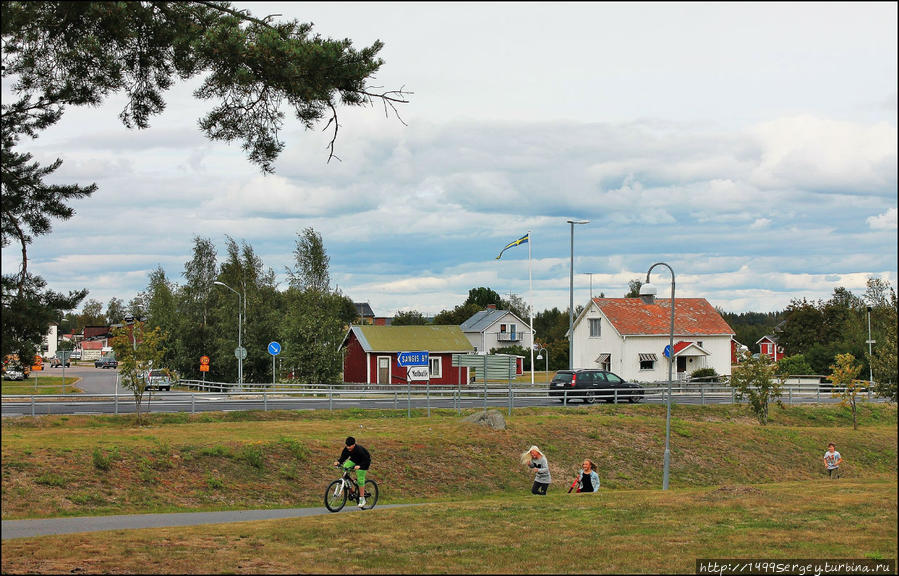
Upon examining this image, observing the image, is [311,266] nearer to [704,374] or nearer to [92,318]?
[704,374]

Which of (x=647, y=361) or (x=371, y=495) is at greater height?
(x=647, y=361)

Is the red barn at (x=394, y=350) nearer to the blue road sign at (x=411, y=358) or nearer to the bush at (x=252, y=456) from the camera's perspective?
the blue road sign at (x=411, y=358)

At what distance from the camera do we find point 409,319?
12912 centimetres

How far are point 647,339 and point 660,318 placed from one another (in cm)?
298

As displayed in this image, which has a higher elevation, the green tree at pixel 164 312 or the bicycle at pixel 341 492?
the green tree at pixel 164 312

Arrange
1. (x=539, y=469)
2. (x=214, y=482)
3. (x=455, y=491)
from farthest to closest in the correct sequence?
(x=455, y=491) < (x=214, y=482) < (x=539, y=469)

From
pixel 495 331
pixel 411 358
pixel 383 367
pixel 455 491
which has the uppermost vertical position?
pixel 495 331

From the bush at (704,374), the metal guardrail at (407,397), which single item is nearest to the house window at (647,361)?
the bush at (704,374)

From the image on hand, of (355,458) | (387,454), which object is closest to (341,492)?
(355,458)

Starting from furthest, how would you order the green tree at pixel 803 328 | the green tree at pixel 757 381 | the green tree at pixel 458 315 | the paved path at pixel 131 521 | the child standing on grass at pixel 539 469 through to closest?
1. the green tree at pixel 458 315
2. the green tree at pixel 803 328
3. the green tree at pixel 757 381
4. the child standing on grass at pixel 539 469
5. the paved path at pixel 131 521

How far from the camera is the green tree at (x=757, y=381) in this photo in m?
42.1

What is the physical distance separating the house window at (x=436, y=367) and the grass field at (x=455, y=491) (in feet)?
87.9

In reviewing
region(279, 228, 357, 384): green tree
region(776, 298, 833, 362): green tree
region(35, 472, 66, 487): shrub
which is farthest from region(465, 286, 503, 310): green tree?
region(35, 472, 66, 487): shrub

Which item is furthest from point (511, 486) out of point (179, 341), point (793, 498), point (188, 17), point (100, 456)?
point (179, 341)
